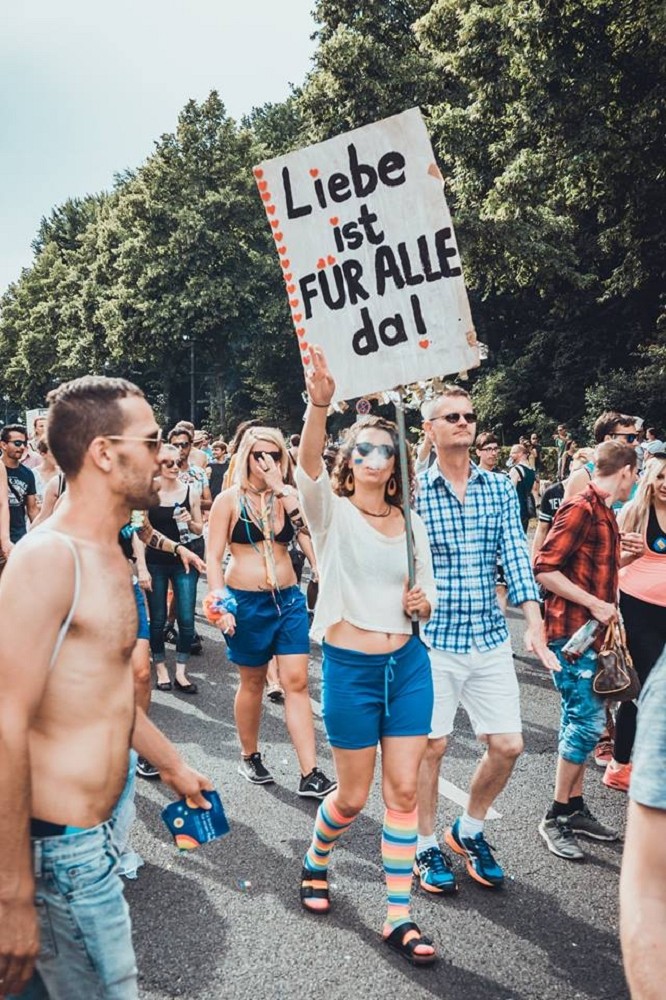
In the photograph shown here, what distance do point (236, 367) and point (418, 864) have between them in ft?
144

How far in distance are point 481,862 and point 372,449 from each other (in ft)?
6.23

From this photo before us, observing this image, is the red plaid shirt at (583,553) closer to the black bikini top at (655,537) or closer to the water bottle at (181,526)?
the black bikini top at (655,537)

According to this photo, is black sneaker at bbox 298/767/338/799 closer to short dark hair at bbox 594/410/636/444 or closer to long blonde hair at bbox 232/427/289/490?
long blonde hair at bbox 232/427/289/490

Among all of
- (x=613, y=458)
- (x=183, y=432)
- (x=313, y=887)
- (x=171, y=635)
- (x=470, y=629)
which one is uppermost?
(x=183, y=432)

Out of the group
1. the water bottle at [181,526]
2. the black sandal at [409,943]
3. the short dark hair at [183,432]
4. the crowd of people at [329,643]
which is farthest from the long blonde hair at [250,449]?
the short dark hair at [183,432]

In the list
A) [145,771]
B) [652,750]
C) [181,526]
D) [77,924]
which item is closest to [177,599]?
[181,526]

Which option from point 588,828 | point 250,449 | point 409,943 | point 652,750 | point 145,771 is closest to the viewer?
point 652,750

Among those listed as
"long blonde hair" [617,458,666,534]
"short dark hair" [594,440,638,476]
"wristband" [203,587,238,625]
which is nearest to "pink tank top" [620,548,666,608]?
"long blonde hair" [617,458,666,534]

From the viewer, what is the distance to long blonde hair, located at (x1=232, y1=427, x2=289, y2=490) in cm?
511

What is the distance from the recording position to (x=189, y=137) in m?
41.0

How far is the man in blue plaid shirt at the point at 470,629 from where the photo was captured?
12.6 feet

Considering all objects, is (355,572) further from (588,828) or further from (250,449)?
(588,828)

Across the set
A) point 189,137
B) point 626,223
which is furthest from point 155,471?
point 189,137

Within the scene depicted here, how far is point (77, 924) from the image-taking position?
194 centimetres
